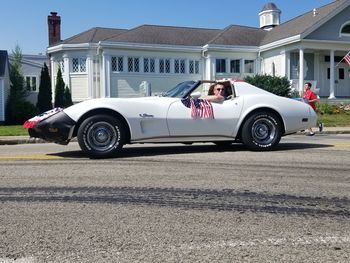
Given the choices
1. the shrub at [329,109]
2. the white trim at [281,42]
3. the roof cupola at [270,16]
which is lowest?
the shrub at [329,109]

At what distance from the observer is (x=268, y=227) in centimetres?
411

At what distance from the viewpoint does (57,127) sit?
25.9 feet

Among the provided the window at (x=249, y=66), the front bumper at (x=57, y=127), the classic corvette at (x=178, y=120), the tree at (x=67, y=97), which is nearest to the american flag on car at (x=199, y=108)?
the classic corvette at (x=178, y=120)

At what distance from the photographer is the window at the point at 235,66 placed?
104 ft

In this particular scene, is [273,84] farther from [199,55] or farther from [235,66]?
[199,55]

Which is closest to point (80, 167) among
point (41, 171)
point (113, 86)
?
point (41, 171)

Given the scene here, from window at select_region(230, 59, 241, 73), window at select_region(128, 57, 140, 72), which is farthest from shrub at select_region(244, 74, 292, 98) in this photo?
window at select_region(128, 57, 140, 72)

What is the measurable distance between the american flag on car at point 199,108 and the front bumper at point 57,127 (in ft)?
6.92

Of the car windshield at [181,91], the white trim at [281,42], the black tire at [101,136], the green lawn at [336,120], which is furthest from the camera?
the white trim at [281,42]

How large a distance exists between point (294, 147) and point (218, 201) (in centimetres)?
557

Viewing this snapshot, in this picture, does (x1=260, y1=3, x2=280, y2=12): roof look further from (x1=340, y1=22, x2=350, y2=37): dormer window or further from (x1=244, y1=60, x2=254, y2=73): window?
(x1=340, y1=22, x2=350, y2=37): dormer window

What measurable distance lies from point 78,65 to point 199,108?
22434 mm

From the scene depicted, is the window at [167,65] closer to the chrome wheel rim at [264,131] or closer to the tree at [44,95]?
the tree at [44,95]

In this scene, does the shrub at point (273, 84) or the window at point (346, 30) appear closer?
the shrub at point (273, 84)
